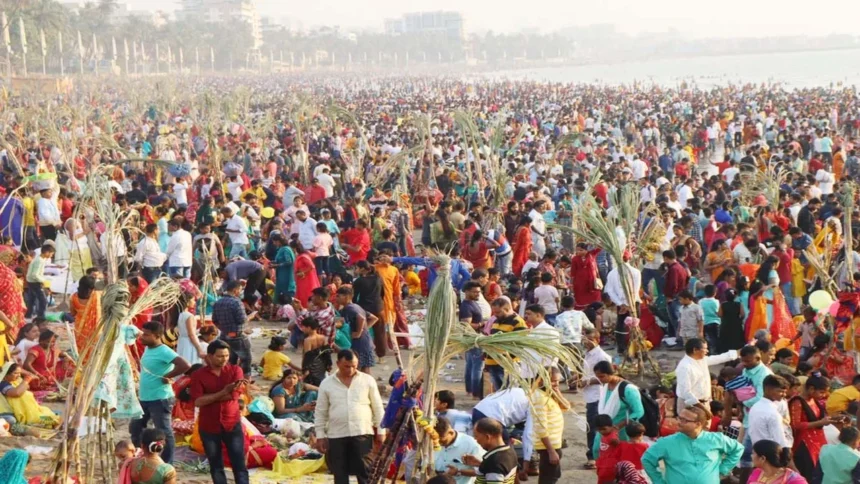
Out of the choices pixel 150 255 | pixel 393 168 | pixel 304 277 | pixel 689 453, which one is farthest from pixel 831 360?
pixel 393 168

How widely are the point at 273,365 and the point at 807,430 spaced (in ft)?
15.1

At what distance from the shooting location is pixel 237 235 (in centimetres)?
1337

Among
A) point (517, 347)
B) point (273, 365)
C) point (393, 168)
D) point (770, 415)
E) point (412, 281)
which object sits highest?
point (517, 347)

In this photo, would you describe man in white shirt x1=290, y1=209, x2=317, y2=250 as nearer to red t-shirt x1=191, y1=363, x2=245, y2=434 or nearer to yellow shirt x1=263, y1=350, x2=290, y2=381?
yellow shirt x1=263, y1=350, x2=290, y2=381

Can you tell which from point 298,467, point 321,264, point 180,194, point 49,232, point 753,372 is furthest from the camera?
point 180,194

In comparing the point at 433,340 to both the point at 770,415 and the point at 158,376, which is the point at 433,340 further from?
the point at 158,376

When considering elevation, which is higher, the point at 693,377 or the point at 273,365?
the point at 693,377

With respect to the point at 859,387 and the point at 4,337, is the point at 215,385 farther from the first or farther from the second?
the point at 859,387

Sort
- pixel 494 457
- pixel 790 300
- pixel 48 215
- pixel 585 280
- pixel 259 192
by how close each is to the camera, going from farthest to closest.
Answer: pixel 259 192 < pixel 48 215 < pixel 790 300 < pixel 585 280 < pixel 494 457

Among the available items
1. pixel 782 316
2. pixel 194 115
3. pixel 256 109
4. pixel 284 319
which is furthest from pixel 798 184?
pixel 256 109

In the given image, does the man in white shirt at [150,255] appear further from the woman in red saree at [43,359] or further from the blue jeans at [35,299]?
the woman in red saree at [43,359]

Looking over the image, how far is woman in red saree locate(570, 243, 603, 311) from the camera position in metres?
11.4

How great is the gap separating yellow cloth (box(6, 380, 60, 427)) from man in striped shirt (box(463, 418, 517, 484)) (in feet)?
13.3

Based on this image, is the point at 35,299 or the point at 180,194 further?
the point at 180,194
